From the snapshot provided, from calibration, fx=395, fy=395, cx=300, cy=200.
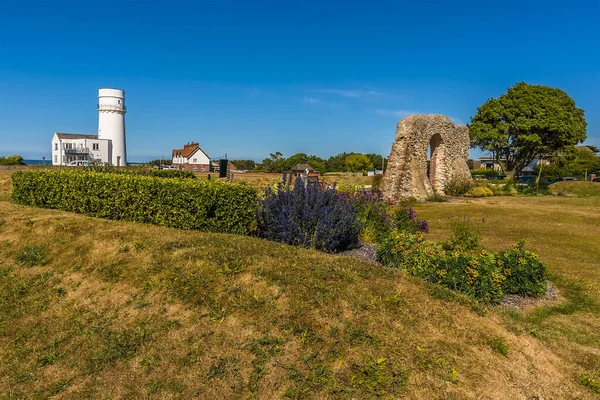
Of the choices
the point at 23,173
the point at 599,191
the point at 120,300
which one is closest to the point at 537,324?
the point at 120,300

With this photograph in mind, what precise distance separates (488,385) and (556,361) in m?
1.14

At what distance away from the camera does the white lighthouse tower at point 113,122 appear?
5294cm

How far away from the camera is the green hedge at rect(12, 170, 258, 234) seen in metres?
8.08

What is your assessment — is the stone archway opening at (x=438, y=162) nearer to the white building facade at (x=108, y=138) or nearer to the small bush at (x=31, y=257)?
the small bush at (x=31, y=257)

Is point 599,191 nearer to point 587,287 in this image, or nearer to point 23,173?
point 587,287

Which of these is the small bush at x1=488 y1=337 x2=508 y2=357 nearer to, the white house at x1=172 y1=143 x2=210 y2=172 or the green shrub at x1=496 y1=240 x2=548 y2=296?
the green shrub at x1=496 y1=240 x2=548 y2=296

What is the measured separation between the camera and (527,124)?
34.0 metres

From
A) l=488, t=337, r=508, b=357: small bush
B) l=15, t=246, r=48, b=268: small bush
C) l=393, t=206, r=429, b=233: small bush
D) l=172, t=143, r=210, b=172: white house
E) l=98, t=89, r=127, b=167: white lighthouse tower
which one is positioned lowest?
l=488, t=337, r=508, b=357: small bush

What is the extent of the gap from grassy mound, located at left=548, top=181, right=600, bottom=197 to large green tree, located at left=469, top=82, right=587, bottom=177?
4.50 metres

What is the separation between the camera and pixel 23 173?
12.0 metres

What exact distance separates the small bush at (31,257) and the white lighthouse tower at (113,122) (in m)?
49.3

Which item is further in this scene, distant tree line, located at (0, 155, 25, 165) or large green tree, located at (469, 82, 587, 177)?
distant tree line, located at (0, 155, 25, 165)

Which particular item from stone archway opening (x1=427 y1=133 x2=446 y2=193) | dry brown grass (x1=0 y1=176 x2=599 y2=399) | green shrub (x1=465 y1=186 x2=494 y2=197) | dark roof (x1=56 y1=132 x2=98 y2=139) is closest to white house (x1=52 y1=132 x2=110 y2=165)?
dark roof (x1=56 y1=132 x2=98 y2=139)

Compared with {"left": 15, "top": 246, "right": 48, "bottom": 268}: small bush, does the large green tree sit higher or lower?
higher
